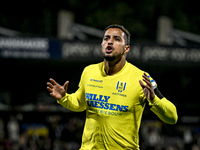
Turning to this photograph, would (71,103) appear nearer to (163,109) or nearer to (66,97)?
(66,97)

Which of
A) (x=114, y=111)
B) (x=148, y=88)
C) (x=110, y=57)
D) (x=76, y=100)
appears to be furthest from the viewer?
(x=76, y=100)

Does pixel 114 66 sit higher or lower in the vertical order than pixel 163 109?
higher

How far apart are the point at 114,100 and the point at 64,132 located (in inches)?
408

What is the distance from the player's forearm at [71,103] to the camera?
4949 millimetres

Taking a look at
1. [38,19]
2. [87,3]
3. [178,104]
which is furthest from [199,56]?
[38,19]

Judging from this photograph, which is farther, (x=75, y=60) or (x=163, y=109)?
(x=75, y=60)

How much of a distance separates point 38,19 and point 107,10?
320 centimetres

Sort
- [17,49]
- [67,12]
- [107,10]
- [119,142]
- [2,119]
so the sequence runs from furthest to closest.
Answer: [107,10], [67,12], [2,119], [17,49], [119,142]

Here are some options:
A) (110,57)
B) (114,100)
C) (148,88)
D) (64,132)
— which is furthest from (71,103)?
(64,132)

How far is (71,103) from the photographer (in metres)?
5.05

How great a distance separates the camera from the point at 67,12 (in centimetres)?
1675

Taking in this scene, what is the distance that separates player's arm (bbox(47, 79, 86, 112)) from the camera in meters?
4.88

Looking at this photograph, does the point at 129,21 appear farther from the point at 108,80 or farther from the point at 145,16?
the point at 108,80

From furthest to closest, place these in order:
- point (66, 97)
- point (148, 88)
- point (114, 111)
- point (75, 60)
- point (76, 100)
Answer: point (75, 60) < point (76, 100) < point (66, 97) < point (114, 111) < point (148, 88)
